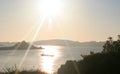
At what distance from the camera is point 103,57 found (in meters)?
22.9

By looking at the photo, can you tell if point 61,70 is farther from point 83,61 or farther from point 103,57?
point 103,57

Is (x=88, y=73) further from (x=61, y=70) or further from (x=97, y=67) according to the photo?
(x=61, y=70)

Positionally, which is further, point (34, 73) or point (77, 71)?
point (34, 73)

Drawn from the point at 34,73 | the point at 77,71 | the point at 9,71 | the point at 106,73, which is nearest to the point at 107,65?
the point at 106,73

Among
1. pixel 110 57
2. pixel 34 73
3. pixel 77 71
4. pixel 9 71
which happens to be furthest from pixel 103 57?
pixel 9 71

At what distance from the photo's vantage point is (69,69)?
2322cm

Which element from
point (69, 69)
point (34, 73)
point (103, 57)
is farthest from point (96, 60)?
point (34, 73)

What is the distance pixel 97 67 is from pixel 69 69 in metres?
2.08

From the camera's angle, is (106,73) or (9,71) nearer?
(106,73)

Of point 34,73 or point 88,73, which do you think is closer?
point 88,73

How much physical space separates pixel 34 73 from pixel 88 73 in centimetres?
431

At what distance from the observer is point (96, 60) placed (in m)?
22.9

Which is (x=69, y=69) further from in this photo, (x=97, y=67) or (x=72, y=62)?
(x=97, y=67)

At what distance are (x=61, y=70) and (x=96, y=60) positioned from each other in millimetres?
2751
